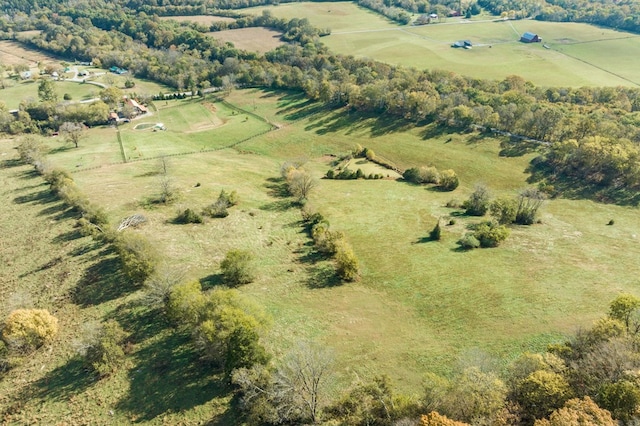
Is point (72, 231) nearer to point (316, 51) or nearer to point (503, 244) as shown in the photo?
point (503, 244)

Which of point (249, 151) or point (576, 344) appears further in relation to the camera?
point (249, 151)

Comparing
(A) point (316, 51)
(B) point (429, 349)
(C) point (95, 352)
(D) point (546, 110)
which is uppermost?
(A) point (316, 51)

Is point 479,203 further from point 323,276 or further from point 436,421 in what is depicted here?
point 436,421

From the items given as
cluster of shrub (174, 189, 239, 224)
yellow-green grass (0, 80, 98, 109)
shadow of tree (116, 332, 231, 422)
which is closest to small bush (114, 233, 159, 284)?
shadow of tree (116, 332, 231, 422)

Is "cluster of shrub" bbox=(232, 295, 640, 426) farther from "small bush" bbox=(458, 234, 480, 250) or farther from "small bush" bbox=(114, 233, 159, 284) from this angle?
"small bush" bbox=(458, 234, 480, 250)

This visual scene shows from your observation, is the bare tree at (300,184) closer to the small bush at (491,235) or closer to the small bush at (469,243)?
the small bush at (469,243)

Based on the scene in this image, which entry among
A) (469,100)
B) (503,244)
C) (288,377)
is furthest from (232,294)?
(469,100)

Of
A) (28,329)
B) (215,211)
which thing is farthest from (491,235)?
(28,329)
